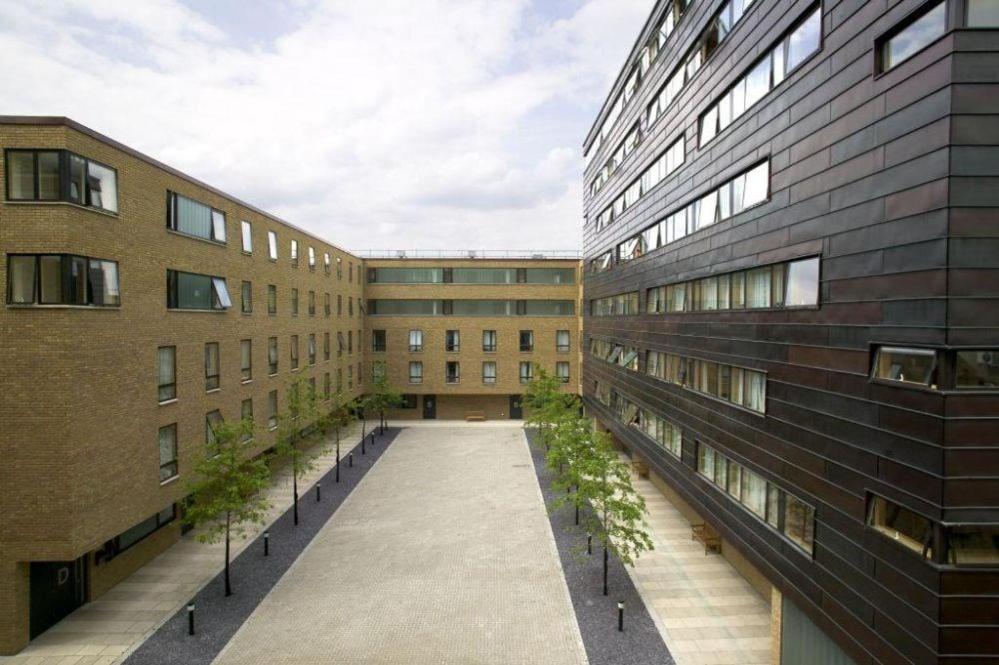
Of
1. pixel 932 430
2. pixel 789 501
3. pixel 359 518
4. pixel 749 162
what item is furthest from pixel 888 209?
pixel 359 518

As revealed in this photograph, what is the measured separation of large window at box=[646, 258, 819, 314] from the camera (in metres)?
11.6

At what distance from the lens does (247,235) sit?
24453 millimetres

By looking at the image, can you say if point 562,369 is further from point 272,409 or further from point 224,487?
point 224,487

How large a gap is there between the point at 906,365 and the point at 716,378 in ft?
26.4

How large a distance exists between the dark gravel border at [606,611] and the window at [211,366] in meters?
14.7

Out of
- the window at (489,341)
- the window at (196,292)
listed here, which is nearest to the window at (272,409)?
the window at (196,292)

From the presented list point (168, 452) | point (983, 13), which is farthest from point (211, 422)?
point (983, 13)

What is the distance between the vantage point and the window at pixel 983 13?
7672 mm

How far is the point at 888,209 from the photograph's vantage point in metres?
8.95

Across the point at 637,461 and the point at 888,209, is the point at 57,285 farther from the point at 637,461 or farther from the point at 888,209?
the point at 637,461

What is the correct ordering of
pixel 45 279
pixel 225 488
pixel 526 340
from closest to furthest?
pixel 45 279 < pixel 225 488 < pixel 526 340

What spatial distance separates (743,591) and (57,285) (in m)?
21.2

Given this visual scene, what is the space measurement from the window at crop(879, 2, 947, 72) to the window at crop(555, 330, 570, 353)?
37974 mm

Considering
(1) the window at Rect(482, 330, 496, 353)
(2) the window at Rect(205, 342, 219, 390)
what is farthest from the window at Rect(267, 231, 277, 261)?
(1) the window at Rect(482, 330, 496, 353)
